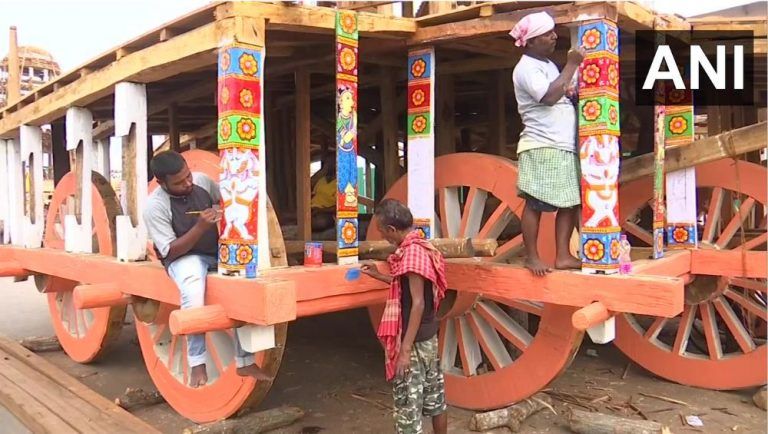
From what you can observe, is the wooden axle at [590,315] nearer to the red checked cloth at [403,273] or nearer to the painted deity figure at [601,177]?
the painted deity figure at [601,177]

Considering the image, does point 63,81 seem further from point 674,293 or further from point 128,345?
point 674,293

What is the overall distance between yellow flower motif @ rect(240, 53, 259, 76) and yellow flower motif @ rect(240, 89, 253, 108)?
88mm

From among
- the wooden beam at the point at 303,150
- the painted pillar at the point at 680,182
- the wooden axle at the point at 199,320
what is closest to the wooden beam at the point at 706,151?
the painted pillar at the point at 680,182

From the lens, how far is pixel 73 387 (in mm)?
4461

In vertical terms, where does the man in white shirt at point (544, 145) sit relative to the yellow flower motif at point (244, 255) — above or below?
above

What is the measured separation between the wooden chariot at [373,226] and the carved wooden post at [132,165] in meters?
0.01

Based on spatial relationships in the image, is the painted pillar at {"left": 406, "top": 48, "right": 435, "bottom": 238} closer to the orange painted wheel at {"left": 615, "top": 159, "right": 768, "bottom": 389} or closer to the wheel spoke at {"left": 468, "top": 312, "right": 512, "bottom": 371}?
the wheel spoke at {"left": 468, "top": 312, "right": 512, "bottom": 371}

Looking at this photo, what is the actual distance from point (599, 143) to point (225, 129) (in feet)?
5.84

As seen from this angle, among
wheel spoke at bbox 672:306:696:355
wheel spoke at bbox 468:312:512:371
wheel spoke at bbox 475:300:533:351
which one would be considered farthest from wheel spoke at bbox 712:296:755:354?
wheel spoke at bbox 468:312:512:371

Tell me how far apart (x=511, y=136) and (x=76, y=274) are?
4.96 m

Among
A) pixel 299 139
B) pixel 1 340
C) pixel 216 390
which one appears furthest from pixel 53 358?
pixel 299 139

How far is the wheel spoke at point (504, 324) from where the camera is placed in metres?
3.82

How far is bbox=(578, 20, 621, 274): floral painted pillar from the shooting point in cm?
292

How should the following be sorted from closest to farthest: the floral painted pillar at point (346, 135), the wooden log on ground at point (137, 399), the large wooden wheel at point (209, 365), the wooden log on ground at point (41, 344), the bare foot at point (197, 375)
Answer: the floral painted pillar at point (346, 135) → the large wooden wheel at point (209, 365) → the bare foot at point (197, 375) → the wooden log on ground at point (137, 399) → the wooden log on ground at point (41, 344)
